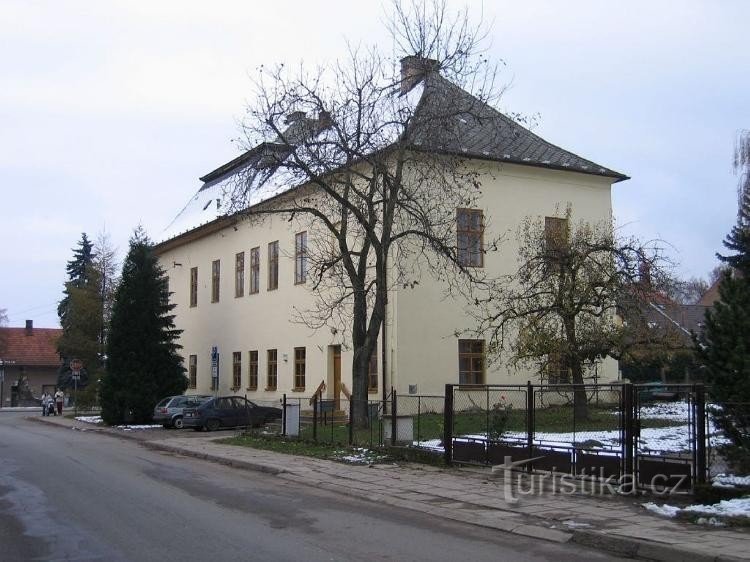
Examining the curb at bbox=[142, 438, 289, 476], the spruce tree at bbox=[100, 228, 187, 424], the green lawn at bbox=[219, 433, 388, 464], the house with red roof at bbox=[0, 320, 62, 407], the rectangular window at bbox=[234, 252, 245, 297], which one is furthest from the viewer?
the house with red roof at bbox=[0, 320, 62, 407]

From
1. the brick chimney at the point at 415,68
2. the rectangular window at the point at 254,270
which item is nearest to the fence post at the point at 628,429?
the brick chimney at the point at 415,68

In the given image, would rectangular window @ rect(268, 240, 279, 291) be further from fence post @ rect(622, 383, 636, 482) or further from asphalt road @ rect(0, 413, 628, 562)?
fence post @ rect(622, 383, 636, 482)

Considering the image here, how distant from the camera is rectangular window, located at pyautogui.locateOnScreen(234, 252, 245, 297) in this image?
4138 cm

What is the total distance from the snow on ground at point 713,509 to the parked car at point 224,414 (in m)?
20.4

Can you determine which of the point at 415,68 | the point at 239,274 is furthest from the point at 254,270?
the point at 415,68

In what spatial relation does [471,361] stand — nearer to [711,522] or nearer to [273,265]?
[273,265]

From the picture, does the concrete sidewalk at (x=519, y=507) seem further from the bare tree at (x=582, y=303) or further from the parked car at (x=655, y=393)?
the bare tree at (x=582, y=303)

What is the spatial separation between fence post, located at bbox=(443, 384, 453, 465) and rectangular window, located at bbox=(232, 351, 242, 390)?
26664mm

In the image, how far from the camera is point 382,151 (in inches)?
890

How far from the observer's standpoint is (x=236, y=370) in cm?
4197

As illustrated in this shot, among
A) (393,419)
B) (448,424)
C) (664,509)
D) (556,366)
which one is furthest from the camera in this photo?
(556,366)

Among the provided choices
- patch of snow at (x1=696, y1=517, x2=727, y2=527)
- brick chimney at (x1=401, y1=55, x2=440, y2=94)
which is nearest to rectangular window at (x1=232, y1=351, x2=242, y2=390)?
brick chimney at (x1=401, y1=55, x2=440, y2=94)

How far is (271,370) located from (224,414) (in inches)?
309

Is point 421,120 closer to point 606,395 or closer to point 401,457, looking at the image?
point 401,457
